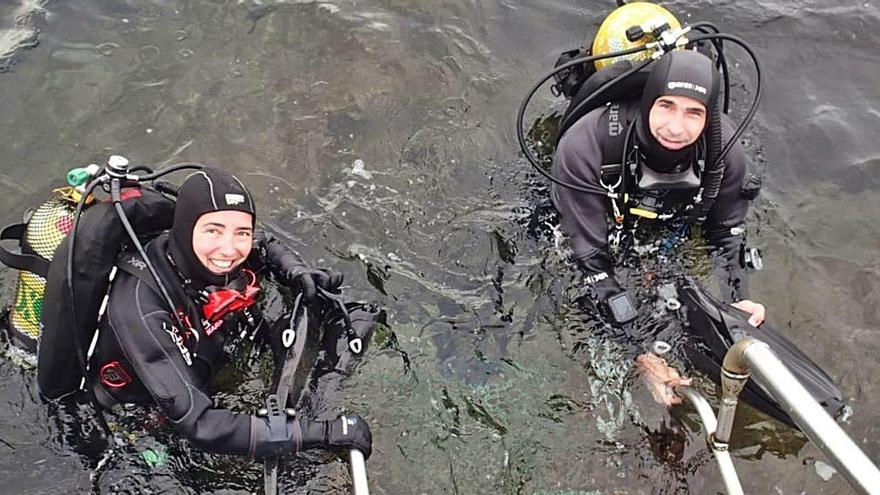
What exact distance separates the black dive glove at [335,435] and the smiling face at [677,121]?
7.72ft

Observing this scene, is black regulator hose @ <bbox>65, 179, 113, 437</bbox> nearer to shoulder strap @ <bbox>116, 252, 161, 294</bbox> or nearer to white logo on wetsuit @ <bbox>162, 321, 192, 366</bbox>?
shoulder strap @ <bbox>116, 252, 161, 294</bbox>

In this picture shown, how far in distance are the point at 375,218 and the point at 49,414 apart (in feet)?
8.17

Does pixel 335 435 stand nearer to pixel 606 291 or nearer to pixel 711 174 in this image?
pixel 606 291

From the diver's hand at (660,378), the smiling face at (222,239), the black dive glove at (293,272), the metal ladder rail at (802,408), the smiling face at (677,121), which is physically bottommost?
the diver's hand at (660,378)

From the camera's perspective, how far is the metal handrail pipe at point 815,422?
6.77 ft

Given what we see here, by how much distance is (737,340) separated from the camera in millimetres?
4062

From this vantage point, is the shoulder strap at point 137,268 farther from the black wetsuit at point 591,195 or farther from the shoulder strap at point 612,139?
the shoulder strap at point 612,139

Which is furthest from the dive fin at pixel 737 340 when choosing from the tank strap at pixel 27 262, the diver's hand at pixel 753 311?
the tank strap at pixel 27 262

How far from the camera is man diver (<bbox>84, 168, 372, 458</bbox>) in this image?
3.78 metres

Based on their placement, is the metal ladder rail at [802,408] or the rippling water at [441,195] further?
the rippling water at [441,195]

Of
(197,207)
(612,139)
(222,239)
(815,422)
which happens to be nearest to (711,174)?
(612,139)

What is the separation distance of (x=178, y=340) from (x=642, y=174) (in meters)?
2.80

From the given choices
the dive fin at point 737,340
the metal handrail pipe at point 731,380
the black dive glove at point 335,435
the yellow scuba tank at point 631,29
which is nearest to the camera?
the metal handrail pipe at point 731,380

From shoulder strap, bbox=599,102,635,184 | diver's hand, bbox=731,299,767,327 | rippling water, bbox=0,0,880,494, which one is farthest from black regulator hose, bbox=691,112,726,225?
rippling water, bbox=0,0,880,494
